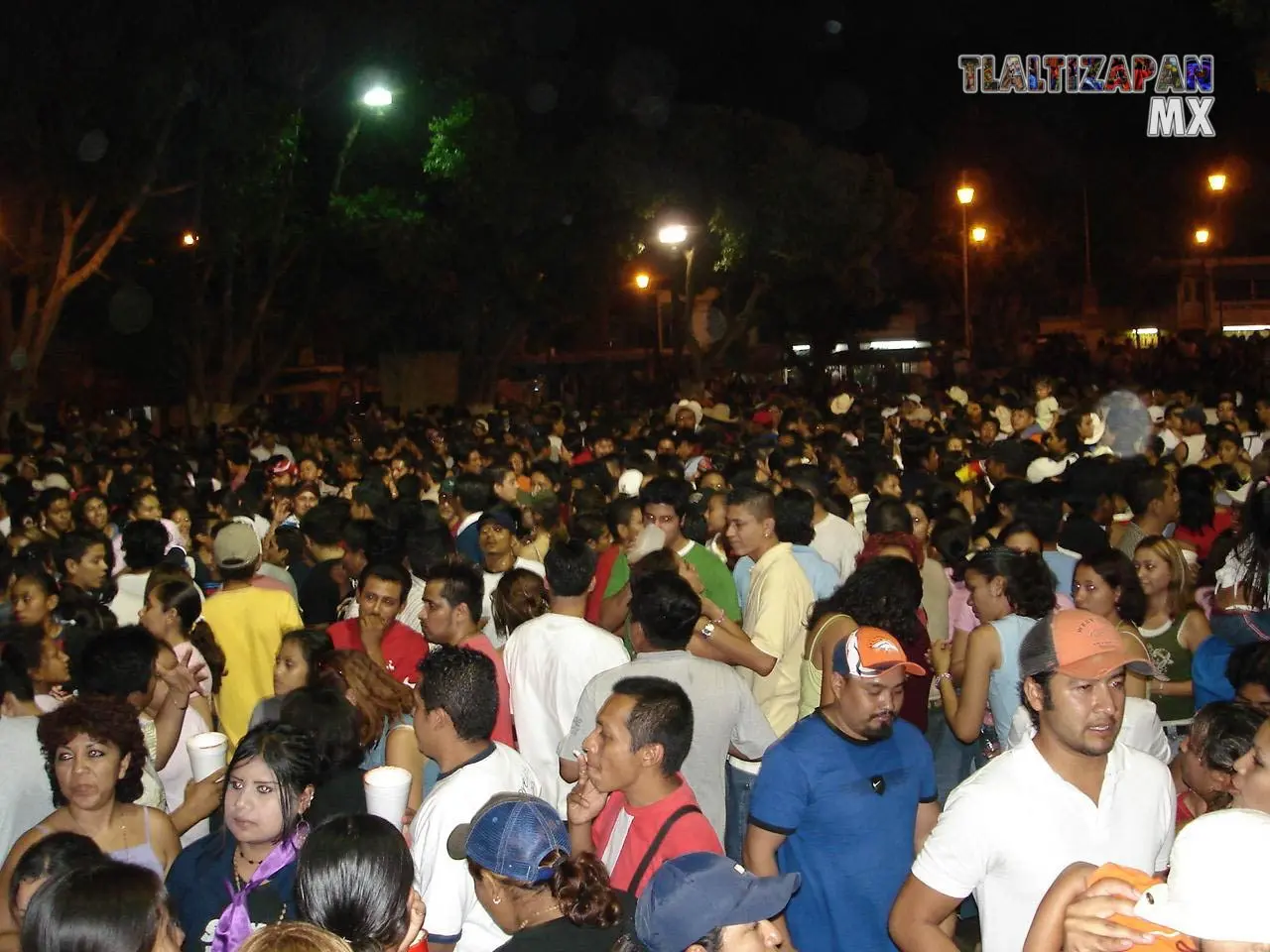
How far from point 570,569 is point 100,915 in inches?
116

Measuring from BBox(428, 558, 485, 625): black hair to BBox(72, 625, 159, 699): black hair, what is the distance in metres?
1.21

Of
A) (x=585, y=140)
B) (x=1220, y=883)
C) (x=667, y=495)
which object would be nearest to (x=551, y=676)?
(x=667, y=495)

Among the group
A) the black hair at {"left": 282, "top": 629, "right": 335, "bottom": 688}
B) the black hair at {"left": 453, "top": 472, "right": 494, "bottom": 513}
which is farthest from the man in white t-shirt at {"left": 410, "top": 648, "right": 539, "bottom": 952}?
the black hair at {"left": 453, "top": 472, "right": 494, "bottom": 513}

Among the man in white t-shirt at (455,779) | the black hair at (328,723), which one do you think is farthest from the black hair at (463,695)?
the black hair at (328,723)

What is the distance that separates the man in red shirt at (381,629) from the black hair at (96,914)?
309 cm

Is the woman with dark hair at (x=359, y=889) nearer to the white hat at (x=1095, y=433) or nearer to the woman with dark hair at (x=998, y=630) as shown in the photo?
the woman with dark hair at (x=998, y=630)

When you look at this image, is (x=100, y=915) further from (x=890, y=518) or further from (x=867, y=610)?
(x=890, y=518)

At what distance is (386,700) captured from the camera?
5.25 meters

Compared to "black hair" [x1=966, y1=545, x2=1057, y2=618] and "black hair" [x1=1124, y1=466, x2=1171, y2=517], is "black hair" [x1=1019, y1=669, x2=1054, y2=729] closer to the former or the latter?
"black hair" [x1=966, y1=545, x2=1057, y2=618]

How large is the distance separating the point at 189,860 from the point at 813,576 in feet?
12.4

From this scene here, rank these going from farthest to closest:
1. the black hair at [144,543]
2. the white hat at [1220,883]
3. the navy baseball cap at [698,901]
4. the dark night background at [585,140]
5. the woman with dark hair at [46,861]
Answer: the dark night background at [585,140], the black hair at [144,543], the woman with dark hair at [46,861], the navy baseball cap at [698,901], the white hat at [1220,883]

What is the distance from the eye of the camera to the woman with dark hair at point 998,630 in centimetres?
555

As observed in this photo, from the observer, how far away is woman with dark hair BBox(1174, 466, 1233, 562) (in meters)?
8.44

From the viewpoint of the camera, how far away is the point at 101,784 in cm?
427
